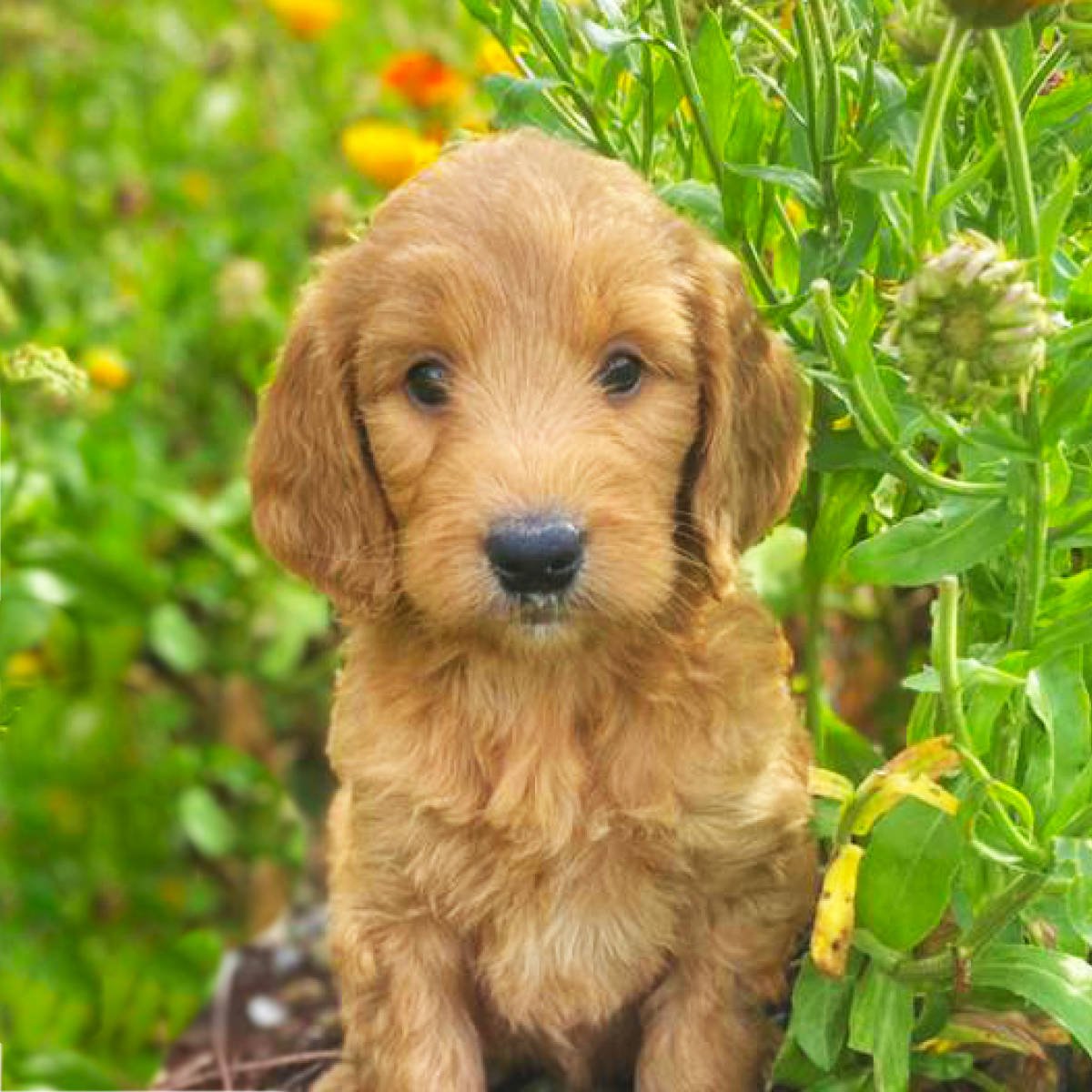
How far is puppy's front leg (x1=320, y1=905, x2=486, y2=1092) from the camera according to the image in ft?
10.2

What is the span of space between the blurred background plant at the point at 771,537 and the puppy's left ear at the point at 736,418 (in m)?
0.08

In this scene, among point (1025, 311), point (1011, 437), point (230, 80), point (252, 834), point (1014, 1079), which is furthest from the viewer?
point (230, 80)

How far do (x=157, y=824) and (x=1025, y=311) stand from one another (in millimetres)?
3380

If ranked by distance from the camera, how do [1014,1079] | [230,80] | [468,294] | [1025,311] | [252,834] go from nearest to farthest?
[1025,311], [468,294], [1014,1079], [252,834], [230,80]

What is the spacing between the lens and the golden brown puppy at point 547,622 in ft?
9.37

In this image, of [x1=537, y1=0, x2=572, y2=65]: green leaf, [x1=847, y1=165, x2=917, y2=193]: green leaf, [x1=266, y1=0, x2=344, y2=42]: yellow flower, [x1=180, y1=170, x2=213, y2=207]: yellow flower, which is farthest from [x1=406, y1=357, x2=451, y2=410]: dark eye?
[x1=180, y1=170, x2=213, y2=207]: yellow flower

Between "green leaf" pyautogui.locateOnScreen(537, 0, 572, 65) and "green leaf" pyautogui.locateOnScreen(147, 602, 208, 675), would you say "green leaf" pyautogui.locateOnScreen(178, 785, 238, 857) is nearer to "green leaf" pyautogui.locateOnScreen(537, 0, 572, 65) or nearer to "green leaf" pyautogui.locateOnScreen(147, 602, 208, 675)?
"green leaf" pyautogui.locateOnScreen(147, 602, 208, 675)

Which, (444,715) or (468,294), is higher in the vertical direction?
(468,294)

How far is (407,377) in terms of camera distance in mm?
2971

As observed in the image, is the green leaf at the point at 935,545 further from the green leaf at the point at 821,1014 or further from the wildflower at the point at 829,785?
the green leaf at the point at 821,1014

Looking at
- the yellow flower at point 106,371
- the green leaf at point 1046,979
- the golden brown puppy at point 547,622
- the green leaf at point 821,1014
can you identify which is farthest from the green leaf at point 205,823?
the green leaf at point 1046,979

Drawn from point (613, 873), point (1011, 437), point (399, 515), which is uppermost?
point (1011, 437)

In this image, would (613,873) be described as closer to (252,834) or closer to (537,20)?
(537,20)

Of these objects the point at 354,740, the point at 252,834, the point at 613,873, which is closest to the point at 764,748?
the point at 613,873
